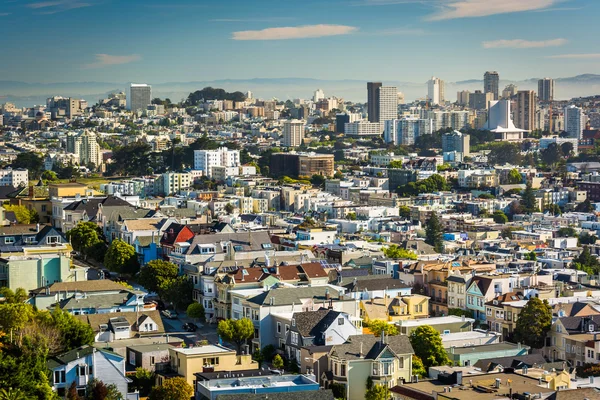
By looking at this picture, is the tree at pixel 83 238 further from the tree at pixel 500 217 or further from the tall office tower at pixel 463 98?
the tall office tower at pixel 463 98

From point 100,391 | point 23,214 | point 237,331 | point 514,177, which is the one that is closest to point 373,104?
point 514,177

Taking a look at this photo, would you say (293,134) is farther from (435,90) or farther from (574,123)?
(435,90)

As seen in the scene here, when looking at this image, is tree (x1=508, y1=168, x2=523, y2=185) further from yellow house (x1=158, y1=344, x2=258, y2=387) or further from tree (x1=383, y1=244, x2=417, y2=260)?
yellow house (x1=158, y1=344, x2=258, y2=387)

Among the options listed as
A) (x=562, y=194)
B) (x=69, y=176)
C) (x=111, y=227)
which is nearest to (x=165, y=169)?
(x=69, y=176)

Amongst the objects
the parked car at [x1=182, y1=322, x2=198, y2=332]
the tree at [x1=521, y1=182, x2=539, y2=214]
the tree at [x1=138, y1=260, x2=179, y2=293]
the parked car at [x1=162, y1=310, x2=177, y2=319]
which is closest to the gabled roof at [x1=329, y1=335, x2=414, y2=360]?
the parked car at [x1=182, y1=322, x2=198, y2=332]

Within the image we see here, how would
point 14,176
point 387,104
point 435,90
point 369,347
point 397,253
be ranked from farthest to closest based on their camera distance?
point 435,90 → point 387,104 → point 14,176 → point 397,253 → point 369,347
